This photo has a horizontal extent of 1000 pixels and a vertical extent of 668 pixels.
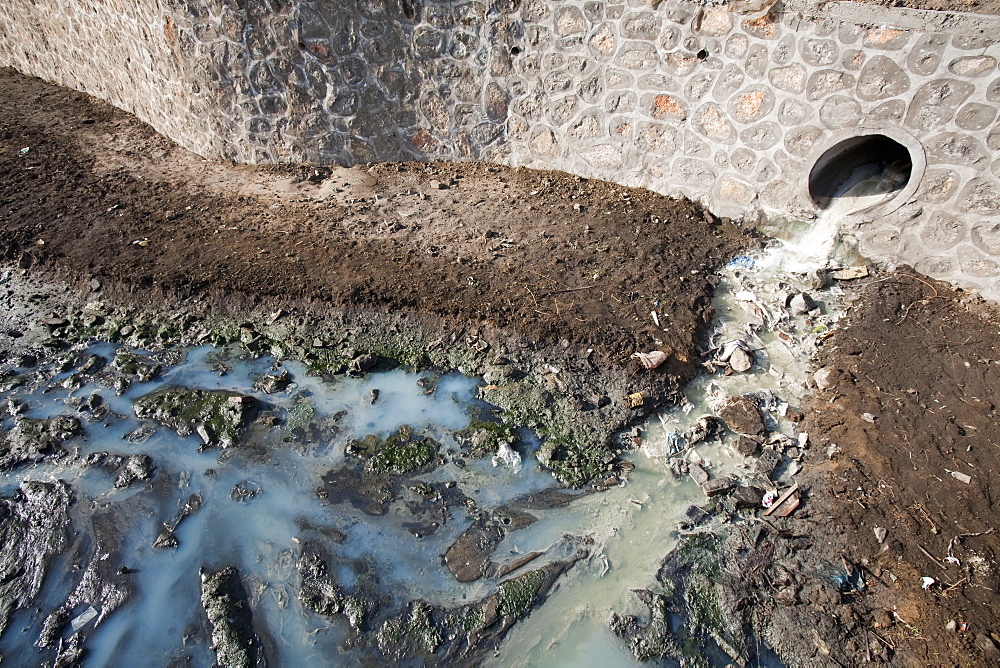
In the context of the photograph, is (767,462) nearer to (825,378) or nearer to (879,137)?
(825,378)

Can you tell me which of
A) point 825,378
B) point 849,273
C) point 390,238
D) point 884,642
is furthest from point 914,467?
point 390,238

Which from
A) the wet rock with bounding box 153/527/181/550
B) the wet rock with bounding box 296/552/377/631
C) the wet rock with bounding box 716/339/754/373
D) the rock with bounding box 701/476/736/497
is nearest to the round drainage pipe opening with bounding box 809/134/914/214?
the wet rock with bounding box 716/339/754/373

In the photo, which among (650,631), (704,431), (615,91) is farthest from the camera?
(615,91)

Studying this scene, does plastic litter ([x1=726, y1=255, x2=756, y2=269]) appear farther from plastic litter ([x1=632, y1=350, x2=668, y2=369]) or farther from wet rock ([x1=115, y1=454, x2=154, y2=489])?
wet rock ([x1=115, y1=454, x2=154, y2=489])

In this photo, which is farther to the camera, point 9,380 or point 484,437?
point 9,380

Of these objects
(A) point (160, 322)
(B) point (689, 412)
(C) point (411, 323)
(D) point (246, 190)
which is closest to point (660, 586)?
(B) point (689, 412)

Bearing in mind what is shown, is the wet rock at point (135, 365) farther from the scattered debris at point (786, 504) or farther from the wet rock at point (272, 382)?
the scattered debris at point (786, 504)

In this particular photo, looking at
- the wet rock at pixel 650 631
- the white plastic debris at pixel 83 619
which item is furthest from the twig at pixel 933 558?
the white plastic debris at pixel 83 619
